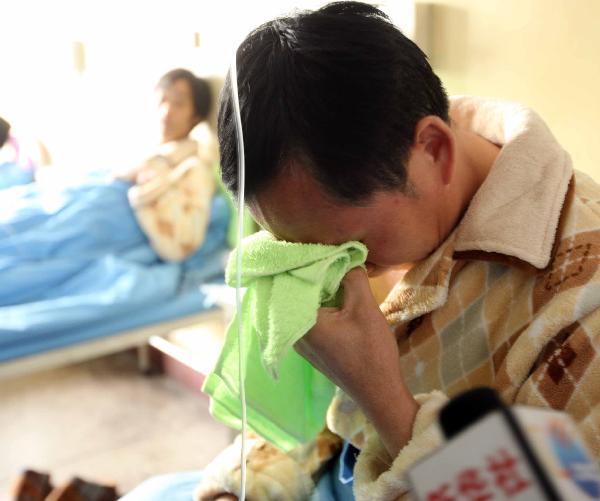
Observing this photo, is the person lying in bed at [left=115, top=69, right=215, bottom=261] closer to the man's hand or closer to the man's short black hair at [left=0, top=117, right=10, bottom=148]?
the man's short black hair at [left=0, top=117, right=10, bottom=148]

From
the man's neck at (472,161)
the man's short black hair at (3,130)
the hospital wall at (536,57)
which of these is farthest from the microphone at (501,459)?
the man's short black hair at (3,130)

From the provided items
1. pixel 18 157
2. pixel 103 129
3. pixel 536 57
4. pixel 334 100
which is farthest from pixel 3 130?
pixel 334 100

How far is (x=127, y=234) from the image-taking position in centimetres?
188

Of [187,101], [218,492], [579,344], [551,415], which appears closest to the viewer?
[551,415]

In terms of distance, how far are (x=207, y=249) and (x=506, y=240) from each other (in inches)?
50.6

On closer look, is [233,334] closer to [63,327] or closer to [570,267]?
[570,267]

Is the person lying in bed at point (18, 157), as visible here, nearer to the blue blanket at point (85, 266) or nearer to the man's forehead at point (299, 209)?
the blue blanket at point (85, 266)

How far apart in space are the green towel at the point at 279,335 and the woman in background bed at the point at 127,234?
34.1 inches

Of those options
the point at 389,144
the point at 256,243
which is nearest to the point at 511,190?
the point at 389,144

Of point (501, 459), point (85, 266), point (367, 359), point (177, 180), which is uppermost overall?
point (501, 459)

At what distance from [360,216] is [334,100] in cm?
13

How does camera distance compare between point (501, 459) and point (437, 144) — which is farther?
point (437, 144)

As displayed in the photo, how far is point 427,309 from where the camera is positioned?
795mm

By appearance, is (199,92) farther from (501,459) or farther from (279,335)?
(501,459)
